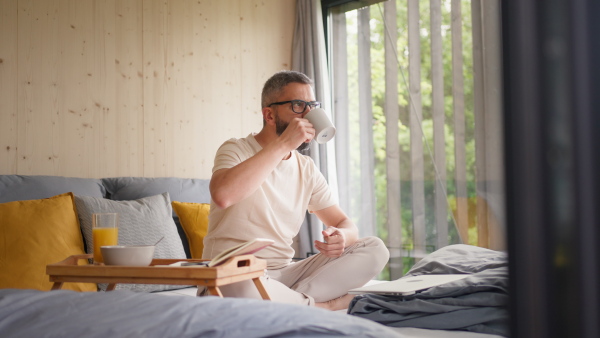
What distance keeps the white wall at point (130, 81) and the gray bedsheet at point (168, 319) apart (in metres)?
1.90

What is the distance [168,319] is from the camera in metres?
0.97

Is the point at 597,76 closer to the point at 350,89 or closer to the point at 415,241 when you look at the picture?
the point at 415,241

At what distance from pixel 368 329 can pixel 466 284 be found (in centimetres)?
83

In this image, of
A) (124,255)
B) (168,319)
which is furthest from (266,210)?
(168,319)

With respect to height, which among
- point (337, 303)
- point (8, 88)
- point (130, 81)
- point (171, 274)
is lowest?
point (337, 303)

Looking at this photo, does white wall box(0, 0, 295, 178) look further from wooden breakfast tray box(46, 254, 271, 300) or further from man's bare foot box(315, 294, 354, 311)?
man's bare foot box(315, 294, 354, 311)

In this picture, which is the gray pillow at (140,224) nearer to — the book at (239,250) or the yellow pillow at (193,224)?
the yellow pillow at (193,224)

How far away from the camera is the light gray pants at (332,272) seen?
Result: 2201 millimetres

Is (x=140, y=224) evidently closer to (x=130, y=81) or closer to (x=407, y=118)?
(x=130, y=81)

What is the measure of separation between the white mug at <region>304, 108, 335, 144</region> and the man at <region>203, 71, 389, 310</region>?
3cm

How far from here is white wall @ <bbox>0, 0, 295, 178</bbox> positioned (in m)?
2.88

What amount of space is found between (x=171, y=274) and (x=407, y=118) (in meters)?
2.49

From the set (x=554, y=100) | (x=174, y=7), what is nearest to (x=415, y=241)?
(x=174, y=7)

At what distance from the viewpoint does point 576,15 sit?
565mm
